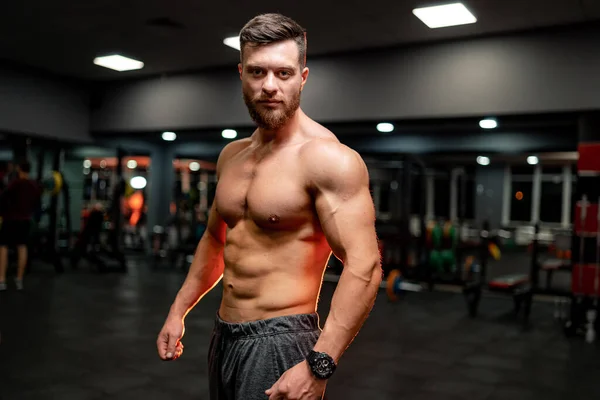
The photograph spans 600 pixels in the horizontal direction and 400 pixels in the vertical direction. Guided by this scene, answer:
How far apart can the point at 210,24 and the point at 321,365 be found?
4.53 m

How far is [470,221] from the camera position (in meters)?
13.0

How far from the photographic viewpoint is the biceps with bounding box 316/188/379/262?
103 centimetres

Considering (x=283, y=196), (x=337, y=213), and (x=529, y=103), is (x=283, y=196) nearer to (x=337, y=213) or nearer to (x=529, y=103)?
(x=337, y=213)

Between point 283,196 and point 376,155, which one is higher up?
point 376,155

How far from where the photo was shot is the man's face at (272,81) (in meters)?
1.08

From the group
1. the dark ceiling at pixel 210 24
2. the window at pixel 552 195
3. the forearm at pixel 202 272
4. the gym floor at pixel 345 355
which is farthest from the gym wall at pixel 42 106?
the window at pixel 552 195

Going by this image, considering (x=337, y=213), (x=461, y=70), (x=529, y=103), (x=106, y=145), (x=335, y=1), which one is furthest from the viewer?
(x=106, y=145)

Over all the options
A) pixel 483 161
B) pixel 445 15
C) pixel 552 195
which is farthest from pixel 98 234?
pixel 552 195

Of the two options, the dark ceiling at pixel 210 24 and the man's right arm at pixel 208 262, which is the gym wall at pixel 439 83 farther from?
the man's right arm at pixel 208 262

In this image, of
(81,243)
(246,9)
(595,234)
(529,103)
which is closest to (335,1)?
(246,9)

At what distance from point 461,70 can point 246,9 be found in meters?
2.09

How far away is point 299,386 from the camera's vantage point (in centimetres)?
96

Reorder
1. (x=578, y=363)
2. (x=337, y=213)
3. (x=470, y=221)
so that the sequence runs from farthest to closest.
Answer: (x=470, y=221)
(x=578, y=363)
(x=337, y=213)

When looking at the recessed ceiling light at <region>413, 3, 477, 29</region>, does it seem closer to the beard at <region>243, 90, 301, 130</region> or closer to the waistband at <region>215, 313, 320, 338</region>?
the beard at <region>243, 90, 301, 130</region>
